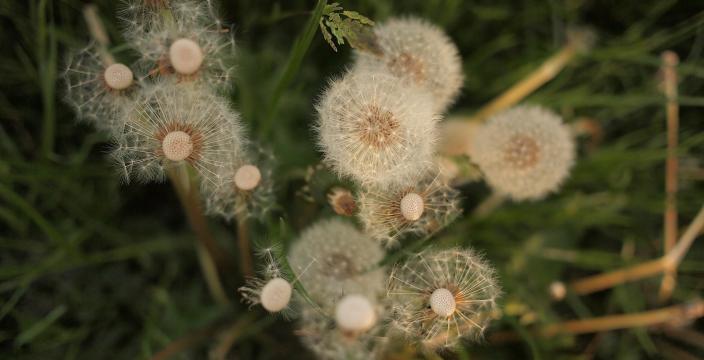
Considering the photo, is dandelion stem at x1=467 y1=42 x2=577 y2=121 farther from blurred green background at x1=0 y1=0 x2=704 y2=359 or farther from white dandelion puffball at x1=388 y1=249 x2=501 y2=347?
white dandelion puffball at x1=388 y1=249 x2=501 y2=347

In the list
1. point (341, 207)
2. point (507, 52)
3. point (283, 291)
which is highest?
point (507, 52)

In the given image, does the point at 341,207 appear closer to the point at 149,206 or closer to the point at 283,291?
the point at 283,291

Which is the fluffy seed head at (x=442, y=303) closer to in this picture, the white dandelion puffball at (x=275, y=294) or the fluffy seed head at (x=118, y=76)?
the white dandelion puffball at (x=275, y=294)

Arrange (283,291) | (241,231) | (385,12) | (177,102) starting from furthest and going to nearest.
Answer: (385,12)
(241,231)
(177,102)
(283,291)

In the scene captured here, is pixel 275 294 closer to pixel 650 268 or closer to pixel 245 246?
pixel 245 246

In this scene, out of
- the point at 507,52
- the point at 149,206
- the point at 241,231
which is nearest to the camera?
the point at 241,231

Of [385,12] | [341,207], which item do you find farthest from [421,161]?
[385,12]
